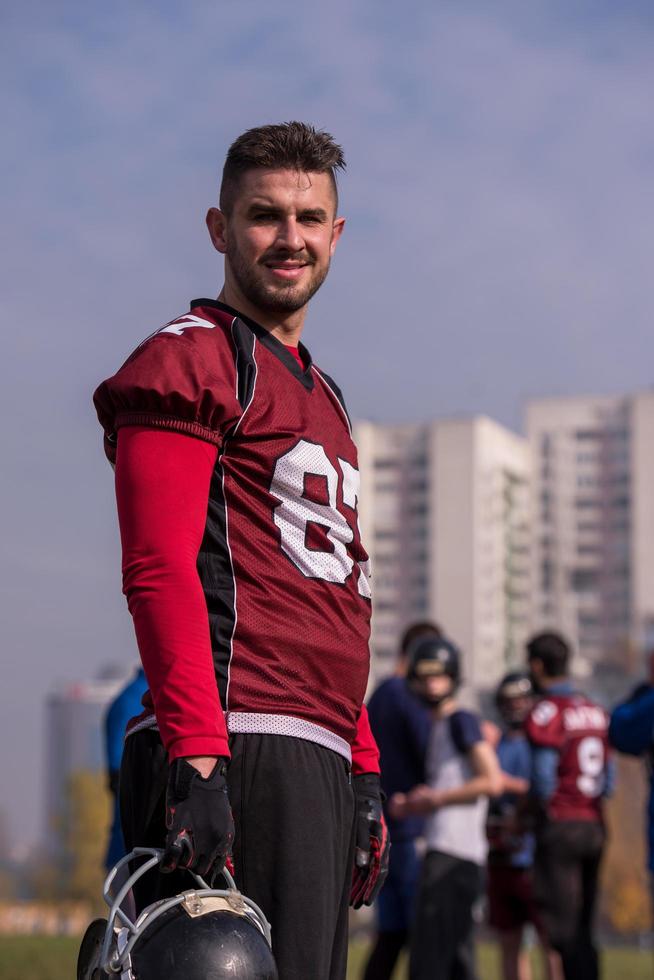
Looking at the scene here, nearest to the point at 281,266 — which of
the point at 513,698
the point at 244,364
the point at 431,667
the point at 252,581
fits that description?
the point at 244,364

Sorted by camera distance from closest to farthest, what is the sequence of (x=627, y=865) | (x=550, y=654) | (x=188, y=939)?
(x=188, y=939), (x=550, y=654), (x=627, y=865)

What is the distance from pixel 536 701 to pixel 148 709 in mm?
6692

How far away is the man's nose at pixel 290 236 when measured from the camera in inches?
146

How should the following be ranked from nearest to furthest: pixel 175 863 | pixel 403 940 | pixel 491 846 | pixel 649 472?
pixel 175 863 < pixel 403 940 < pixel 491 846 < pixel 649 472

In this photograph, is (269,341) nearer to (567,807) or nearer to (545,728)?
(545,728)

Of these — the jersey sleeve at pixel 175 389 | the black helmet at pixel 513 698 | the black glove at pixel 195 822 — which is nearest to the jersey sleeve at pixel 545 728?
the black helmet at pixel 513 698

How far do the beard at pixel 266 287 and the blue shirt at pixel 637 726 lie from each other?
4549mm

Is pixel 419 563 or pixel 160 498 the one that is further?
pixel 419 563

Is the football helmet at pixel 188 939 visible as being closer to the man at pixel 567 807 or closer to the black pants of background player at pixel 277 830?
the black pants of background player at pixel 277 830

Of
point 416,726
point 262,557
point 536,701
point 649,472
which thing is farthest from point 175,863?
point 649,472

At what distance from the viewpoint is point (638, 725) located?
307 inches

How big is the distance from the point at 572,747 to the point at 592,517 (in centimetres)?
12879

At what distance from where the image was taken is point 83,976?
3.29 meters

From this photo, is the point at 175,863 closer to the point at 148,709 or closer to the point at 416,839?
the point at 148,709
